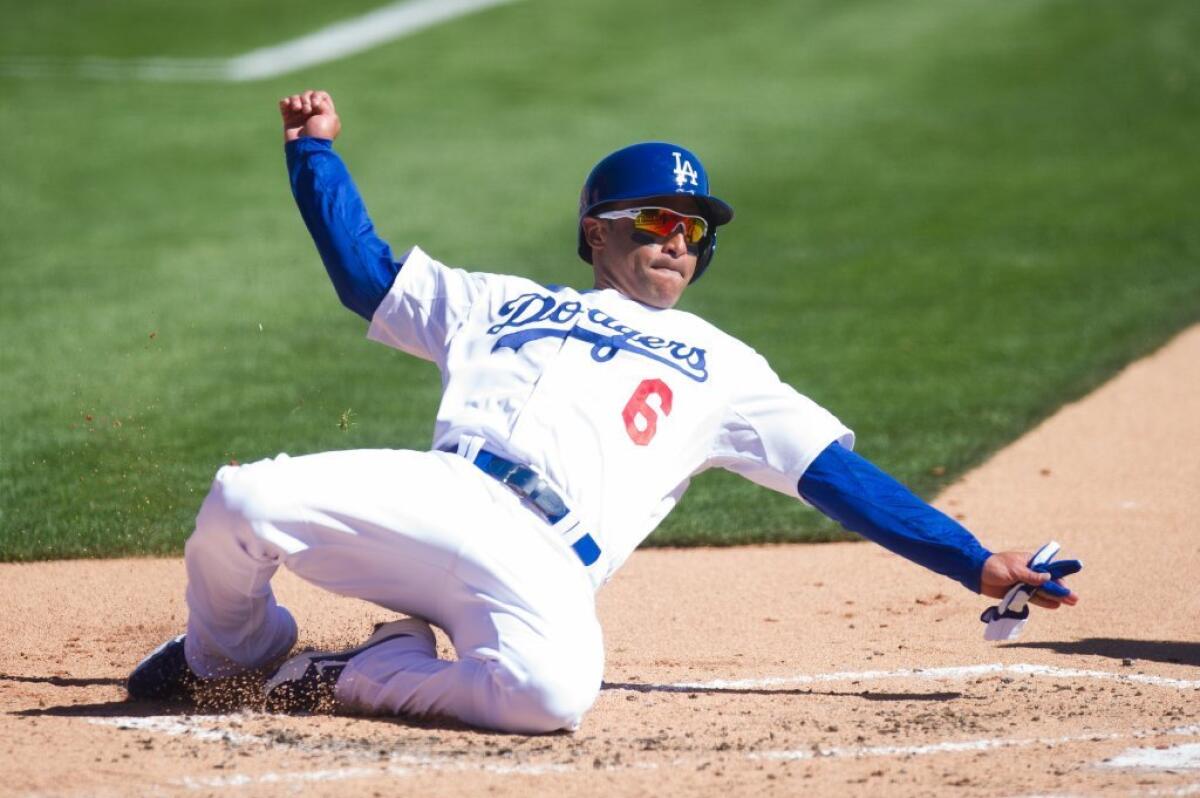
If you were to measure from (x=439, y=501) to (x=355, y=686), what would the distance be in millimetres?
559

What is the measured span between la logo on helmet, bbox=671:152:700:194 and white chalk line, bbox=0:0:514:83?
13.8 metres

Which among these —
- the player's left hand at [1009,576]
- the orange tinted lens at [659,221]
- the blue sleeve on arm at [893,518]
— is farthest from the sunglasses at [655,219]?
the player's left hand at [1009,576]

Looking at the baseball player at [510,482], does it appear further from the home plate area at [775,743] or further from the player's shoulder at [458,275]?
the home plate area at [775,743]

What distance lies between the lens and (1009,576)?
4.40 meters

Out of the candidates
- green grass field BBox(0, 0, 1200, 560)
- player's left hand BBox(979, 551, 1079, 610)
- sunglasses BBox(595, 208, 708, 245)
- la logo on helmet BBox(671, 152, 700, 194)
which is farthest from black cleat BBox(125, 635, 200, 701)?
player's left hand BBox(979, 551, 1079, 610)

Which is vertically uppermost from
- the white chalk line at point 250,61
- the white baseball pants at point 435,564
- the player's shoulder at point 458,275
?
the white chalk line at point 250,61

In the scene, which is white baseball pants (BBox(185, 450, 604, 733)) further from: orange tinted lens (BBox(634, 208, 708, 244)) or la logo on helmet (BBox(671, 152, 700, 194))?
la logo on helmet (BBox(671, 152, 700, 194))

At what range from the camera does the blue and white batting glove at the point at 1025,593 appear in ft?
14.5

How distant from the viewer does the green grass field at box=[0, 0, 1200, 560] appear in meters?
8.11

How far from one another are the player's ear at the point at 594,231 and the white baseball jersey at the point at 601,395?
201mm

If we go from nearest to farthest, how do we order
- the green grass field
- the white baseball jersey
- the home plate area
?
the home plate area, the white baseball jersey, the green grass field

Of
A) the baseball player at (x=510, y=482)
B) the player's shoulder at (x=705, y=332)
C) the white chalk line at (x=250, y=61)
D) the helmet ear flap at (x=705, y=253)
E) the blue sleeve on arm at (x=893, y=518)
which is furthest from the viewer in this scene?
the white chalk line at (x=250, y=61)

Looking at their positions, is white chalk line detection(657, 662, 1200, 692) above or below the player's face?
below

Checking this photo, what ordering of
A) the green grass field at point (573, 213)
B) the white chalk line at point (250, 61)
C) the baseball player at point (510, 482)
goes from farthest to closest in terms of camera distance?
the white chalk line at point (250, 61) → the green grass field at point (573, 213) → the baseball player at point (510, 482)
